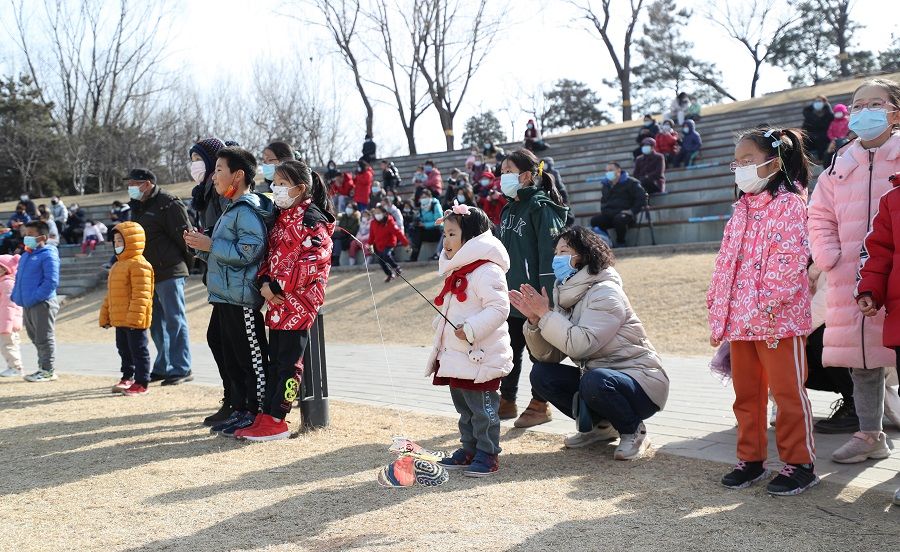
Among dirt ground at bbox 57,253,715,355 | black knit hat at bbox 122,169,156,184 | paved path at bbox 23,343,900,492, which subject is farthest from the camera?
dirt ground at bbox 57,253,715,355

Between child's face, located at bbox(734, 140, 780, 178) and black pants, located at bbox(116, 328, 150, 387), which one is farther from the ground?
child's face, located at bbox(734, 140, 780, 178)

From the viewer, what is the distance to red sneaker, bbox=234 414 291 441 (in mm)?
5500

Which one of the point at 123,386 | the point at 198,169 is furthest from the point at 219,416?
the point at 123,386

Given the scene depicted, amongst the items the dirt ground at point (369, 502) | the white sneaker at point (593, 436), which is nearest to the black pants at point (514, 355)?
the dirt ground at point (369, 502)

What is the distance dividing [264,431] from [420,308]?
27.6 feet

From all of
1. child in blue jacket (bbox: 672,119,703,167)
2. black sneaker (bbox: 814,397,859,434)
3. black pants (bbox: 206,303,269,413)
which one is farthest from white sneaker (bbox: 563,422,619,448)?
child in blue jacket (bbox: 672,119,703,167)

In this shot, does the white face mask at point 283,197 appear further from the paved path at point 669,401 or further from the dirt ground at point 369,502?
the paved path at point 669,401

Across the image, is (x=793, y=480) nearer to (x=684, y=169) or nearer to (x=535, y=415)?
(x=535, y=415)

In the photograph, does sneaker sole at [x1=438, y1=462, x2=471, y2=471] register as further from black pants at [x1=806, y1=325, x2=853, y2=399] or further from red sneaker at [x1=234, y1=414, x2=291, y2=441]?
black pants at [x1=806, y1=325, x2=853, y2=399]

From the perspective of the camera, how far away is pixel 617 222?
585 inches

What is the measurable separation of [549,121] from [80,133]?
2747 centimetres

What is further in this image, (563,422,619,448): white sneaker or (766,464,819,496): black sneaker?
(563,422,619,448): white sneaker

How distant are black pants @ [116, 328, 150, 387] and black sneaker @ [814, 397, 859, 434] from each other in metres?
5.68

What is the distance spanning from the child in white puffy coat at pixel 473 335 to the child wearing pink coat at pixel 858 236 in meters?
1.72
